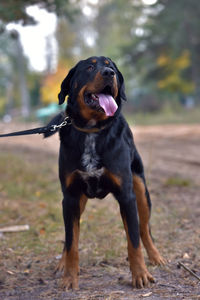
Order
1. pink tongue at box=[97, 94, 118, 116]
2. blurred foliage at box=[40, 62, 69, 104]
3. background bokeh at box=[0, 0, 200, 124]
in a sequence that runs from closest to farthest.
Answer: pink tongue at box=[97, 94, 118, 116] → background bokeh at box=[0, 0, 200, 124] → blurred foliage at box=[40, 62, 69, 104]

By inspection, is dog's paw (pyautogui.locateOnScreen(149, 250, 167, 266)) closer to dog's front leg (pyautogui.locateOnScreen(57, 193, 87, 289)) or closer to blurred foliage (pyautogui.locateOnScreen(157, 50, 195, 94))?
dog's front leg (pyautogui.locateOnScreen(57, 193, 87, 289))

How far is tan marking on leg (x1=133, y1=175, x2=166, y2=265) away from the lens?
396 centimetres

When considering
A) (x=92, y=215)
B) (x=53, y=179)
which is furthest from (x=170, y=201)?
(x=53, y=179)

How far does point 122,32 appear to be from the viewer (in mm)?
47250

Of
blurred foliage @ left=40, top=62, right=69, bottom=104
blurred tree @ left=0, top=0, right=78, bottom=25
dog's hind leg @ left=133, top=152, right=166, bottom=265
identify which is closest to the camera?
dog's hind leg @ left=133, top=152, right=166, bottom=265

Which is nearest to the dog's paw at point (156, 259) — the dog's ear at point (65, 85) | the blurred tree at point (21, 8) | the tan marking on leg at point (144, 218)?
the tan marking on leg at point (144, 218)

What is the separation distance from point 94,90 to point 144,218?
1441 millimetres

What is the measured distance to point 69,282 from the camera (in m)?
3.50

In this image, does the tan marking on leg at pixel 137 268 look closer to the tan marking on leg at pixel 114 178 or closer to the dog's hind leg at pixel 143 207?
the tan marking on leg at pixel 114 178

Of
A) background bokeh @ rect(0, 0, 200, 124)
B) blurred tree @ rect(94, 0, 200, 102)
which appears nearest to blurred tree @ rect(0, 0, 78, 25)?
background bokeh @ rect(0, 0, 200, 124)

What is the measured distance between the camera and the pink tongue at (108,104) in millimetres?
3320

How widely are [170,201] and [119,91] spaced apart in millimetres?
3350

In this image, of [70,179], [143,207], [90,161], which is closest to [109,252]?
[143,207]

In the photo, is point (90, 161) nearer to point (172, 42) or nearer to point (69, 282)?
point (69, 282)
